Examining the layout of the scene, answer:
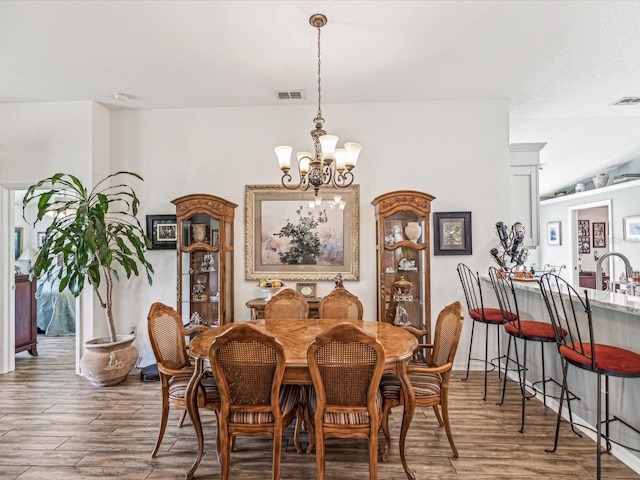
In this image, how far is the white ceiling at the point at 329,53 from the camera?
2.56 m

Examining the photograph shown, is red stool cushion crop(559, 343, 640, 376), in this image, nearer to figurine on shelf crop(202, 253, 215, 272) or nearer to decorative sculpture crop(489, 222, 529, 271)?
decorative sculpture crop(489, 222, 529, 271)

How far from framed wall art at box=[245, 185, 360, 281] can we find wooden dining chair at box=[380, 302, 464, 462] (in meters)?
1.73

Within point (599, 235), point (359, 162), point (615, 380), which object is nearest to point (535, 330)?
point (615, 380)

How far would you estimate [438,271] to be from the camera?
4.13 m

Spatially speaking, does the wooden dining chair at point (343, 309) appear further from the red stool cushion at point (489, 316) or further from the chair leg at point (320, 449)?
the chair leg at point (320, 449)

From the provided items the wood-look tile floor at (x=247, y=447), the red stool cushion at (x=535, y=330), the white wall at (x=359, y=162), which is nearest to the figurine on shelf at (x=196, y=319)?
the white wall at (x=359, y=162)

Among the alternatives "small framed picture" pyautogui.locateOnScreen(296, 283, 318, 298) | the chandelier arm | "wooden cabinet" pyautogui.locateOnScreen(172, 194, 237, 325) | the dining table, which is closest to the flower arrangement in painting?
"small framed picture" pyautogui.locateOnScreen(296, 283, 318, 298)

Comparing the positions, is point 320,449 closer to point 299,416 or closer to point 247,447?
point 299,416

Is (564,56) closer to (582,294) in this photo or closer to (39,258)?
(582,294)

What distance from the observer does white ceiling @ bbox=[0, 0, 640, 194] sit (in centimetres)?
256

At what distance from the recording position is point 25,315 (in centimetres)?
459

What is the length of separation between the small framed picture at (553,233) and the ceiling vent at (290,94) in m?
7.56

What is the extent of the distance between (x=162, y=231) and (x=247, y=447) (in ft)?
9.04

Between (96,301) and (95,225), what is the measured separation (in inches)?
40.5
